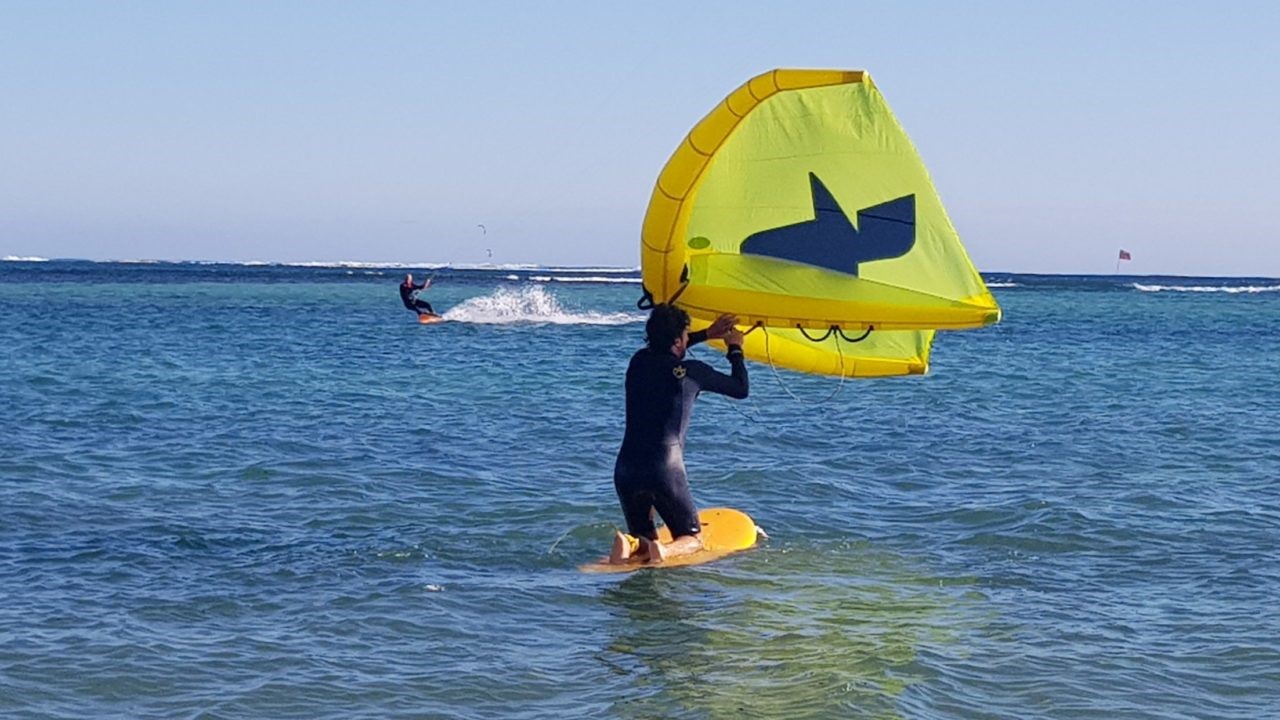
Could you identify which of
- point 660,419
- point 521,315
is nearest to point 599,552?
point 660,419

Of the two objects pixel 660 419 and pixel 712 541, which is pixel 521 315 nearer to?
pixel 712 541

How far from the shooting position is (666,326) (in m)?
10.6

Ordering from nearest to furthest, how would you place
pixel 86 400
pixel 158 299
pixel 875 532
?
pixel 875 532 → pixel 86 400 → pixel 158 299

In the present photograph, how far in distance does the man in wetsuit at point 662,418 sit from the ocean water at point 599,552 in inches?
19.7

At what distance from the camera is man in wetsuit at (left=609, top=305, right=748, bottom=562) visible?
34.9 ft

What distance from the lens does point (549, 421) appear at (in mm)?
20469

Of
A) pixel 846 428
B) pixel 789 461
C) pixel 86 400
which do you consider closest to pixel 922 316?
pixel 789 461

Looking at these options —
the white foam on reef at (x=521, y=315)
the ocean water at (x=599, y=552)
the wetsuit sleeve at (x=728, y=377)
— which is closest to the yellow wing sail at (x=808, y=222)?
the wetsuit sleeve at (x=728, y=377)

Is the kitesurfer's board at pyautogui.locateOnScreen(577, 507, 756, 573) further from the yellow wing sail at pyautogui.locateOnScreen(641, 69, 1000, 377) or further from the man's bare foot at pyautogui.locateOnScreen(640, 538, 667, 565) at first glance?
the yellow wing sail at pyautogui.locateOnScreen(641, 69, 1000, 377)

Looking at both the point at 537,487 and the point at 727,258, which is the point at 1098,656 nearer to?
the point at 727,258

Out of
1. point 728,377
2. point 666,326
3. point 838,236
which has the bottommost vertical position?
point 728,377

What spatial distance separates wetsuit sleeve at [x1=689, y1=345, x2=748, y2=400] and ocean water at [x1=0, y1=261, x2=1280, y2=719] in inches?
53.0

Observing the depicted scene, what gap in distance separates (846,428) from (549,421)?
3.98m

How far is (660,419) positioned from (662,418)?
0.02 meters
